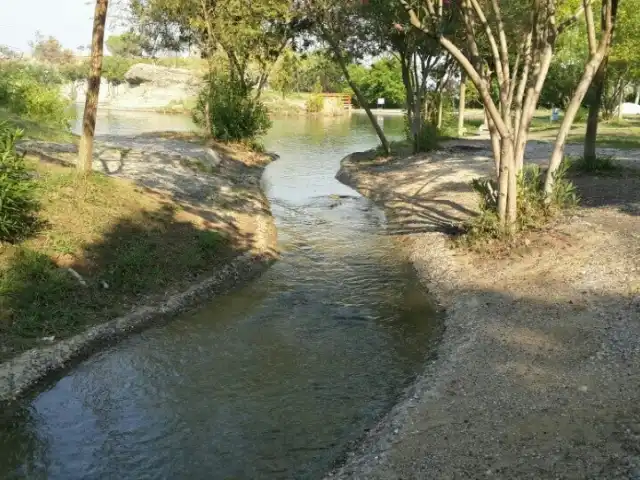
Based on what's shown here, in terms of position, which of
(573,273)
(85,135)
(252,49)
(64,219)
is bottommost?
(573,273)

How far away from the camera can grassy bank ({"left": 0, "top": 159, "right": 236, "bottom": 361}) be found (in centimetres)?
896

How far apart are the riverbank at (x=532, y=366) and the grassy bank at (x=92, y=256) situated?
4.97 metres

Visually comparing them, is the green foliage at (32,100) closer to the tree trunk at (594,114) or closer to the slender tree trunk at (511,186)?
the slender tree trunk at (511,186)

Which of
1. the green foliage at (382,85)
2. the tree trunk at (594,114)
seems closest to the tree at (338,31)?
the tree trunk at (594,114)

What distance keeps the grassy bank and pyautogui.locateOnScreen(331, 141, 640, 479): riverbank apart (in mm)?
4972

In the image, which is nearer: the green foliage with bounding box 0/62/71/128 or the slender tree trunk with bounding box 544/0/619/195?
the slender tree trunk with bounding box 544/0/619/195

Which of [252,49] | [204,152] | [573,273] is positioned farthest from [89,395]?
[252,49]

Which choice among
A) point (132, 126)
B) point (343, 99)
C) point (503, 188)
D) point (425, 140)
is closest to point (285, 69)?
point (425, 140)

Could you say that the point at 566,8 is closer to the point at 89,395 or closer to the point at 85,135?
the point at 85,135

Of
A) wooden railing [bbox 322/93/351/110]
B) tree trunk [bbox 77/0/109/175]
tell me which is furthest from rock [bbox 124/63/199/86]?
tree trunk [bbox 77/0/109/175]

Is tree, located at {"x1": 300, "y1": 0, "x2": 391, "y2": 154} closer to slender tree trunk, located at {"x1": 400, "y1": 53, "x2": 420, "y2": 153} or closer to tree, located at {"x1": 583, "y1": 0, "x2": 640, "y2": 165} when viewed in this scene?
slender tree trunk, located at {"x1": 400, "y1": 53, "x2": 420, "y2": 153}

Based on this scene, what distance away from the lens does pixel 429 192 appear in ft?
66.5

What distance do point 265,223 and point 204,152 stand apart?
26.2ft

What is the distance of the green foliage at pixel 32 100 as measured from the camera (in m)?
23.0
